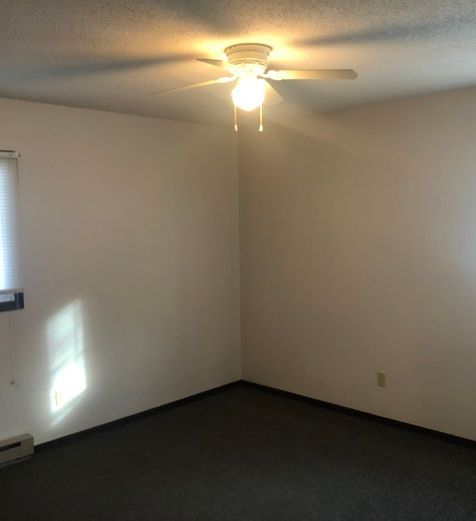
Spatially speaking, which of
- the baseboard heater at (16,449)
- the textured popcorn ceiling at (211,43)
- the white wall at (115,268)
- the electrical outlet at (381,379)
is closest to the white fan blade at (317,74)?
the textured popcorn ceiling at (211,43)

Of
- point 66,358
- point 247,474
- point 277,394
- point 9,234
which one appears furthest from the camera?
point 277,394

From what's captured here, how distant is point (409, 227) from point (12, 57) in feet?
9.24

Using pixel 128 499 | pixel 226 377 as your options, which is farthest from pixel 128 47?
pixel 226 377

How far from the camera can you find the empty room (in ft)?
8.92

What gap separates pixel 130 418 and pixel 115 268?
1230 millimetres

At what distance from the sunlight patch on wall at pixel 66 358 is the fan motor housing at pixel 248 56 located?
2229 millimetres

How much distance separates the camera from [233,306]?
515cm

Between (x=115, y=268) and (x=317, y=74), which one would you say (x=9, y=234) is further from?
(x=317, y=74)

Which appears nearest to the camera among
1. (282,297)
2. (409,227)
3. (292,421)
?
(409,227)

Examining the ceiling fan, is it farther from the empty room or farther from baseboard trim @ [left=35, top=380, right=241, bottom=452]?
baseboard trim @ [left=35, top=380, right=241, bottom=452]

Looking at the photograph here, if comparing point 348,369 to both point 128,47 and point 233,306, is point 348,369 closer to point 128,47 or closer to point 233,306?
point 233,306

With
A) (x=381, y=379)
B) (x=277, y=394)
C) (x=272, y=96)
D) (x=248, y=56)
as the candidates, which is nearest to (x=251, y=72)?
(x=248, y=56)

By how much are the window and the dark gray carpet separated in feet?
3.81

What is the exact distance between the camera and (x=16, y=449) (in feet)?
12.0
